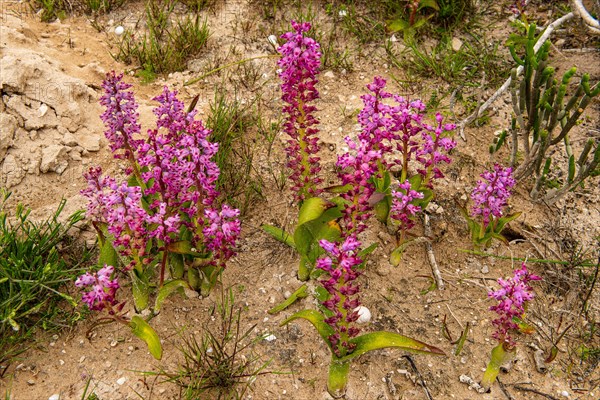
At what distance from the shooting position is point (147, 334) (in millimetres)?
3279

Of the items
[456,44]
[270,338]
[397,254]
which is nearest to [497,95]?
[456,44]

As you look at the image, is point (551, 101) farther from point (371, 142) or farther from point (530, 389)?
point (530, 389)

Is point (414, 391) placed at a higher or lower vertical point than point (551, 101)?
lower

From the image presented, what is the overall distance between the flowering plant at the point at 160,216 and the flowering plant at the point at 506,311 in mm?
1467

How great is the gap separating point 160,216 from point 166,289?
495 millimetres

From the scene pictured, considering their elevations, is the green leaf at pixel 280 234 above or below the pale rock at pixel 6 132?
below

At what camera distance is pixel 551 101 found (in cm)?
401

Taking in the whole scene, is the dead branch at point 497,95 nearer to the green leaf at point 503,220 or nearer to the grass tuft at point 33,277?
the green leaf at point 503,220

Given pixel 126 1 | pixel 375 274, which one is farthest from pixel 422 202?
pixel 126 1

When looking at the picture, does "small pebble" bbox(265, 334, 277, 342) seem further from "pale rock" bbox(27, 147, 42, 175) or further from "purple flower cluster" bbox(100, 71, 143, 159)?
"pale rock" bbox(27, 147, 42, 175)

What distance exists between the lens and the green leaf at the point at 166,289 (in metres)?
3.42

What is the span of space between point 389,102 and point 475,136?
2.51ft

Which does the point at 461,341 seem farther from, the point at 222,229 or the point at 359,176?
the point at 222,229

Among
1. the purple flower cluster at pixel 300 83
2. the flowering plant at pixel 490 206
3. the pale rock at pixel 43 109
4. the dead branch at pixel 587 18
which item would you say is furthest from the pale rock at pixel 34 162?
the dead branch at pixel 587 18
